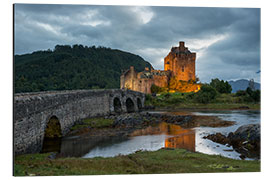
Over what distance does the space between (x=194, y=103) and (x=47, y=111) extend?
45.3 meters

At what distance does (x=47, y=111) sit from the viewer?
1619cm

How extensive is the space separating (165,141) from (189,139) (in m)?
2.18

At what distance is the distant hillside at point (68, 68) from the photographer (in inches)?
2365

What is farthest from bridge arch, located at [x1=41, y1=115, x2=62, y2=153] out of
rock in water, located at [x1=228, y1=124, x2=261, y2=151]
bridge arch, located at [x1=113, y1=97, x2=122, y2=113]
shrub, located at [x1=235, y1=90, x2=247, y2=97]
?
shrub, located at [x1=235, y1=90, x2=247, y2=97]

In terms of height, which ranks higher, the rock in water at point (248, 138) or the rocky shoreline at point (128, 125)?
the rock in water at point (248, 138)

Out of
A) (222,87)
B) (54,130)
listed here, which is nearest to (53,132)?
(54,130)

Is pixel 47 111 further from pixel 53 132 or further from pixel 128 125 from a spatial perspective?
pixel 128 125

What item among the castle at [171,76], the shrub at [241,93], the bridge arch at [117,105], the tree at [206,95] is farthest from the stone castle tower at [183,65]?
the bridge arch at [117,105]

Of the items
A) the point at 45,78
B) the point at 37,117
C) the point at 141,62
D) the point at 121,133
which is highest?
the point at 141,62

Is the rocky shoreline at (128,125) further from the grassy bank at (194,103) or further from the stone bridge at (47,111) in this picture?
the grassy bank at (194,103)

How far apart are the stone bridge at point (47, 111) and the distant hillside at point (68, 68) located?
17.5 metres

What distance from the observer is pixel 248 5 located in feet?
36.0

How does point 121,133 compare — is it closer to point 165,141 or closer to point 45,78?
point 165,141
